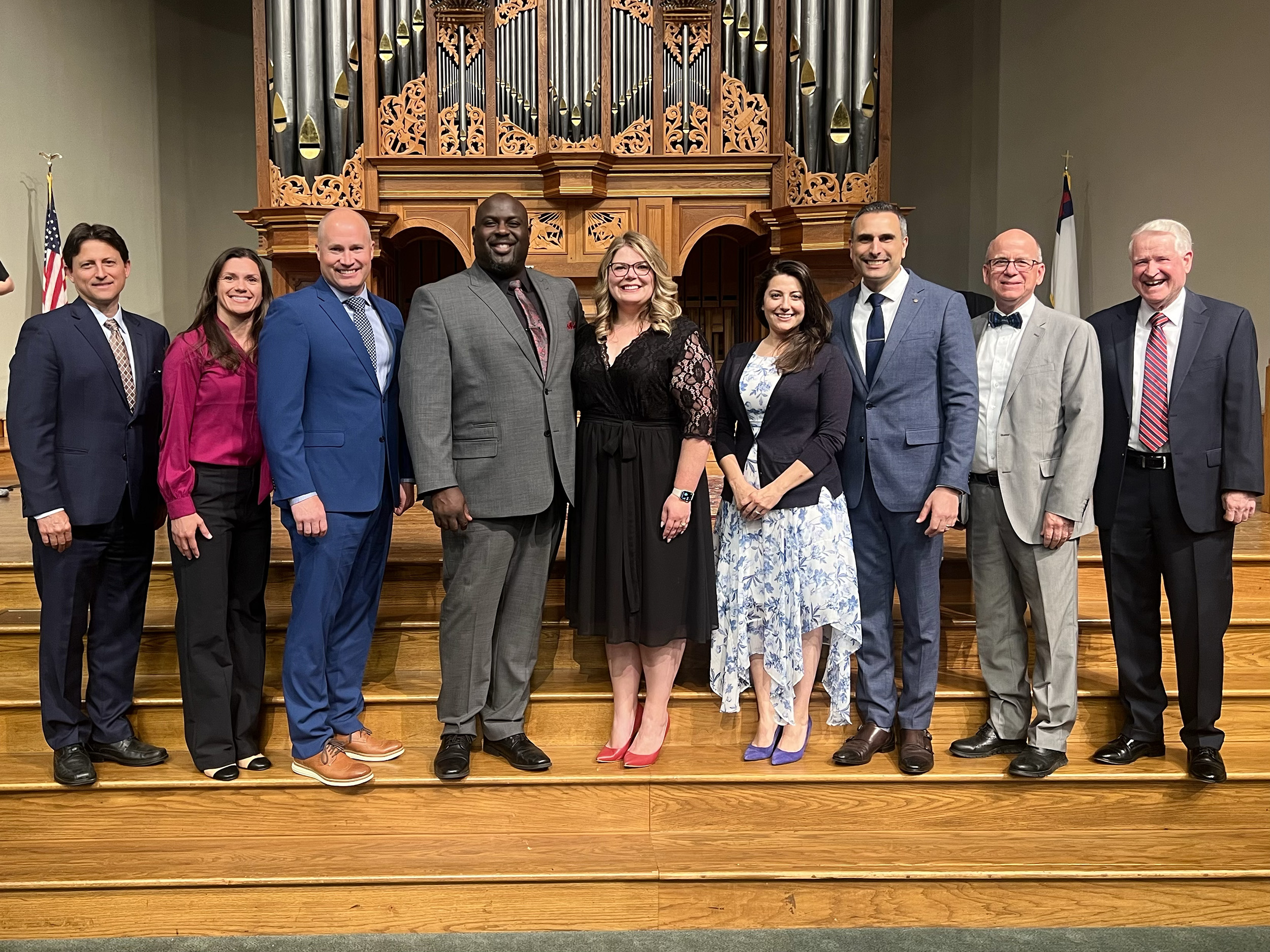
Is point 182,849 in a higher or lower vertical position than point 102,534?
lower

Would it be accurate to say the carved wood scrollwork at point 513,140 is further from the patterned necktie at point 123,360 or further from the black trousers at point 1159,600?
the black trousers at point 1159,600

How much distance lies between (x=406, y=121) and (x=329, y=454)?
326 cm

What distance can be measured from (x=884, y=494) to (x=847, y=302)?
0.57m

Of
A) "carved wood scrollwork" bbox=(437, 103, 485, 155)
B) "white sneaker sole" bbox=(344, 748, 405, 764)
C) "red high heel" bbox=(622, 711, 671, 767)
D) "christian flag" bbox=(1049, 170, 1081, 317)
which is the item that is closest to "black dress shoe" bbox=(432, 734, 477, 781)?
"white sneaker sole" bbox=(344, 748, 405, 764)

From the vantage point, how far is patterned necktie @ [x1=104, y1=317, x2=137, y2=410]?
2.93 meters

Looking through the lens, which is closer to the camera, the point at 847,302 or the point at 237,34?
the point at 847,302

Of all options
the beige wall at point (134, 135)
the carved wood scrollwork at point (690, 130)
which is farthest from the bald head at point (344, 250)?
the beige wall at point (134, 135)

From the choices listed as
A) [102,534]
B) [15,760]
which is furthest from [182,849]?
[102,534]

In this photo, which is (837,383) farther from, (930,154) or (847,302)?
(930,154)

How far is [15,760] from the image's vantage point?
3082 mm

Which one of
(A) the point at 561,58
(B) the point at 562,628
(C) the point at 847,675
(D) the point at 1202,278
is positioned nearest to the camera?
(C) the point at 847,675

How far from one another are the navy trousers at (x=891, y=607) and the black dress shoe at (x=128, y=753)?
77.8 inches

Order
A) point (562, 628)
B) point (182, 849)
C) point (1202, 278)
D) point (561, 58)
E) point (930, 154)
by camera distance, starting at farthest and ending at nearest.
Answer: point (930, 154) → point (561, 58) → point (1202, 278) → point (562, 628) → point (182, 849)

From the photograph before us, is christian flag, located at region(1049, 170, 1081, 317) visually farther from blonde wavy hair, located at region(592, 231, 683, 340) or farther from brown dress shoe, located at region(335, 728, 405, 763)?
brown dress shoe, located at region(335, 728, 405, 763)
